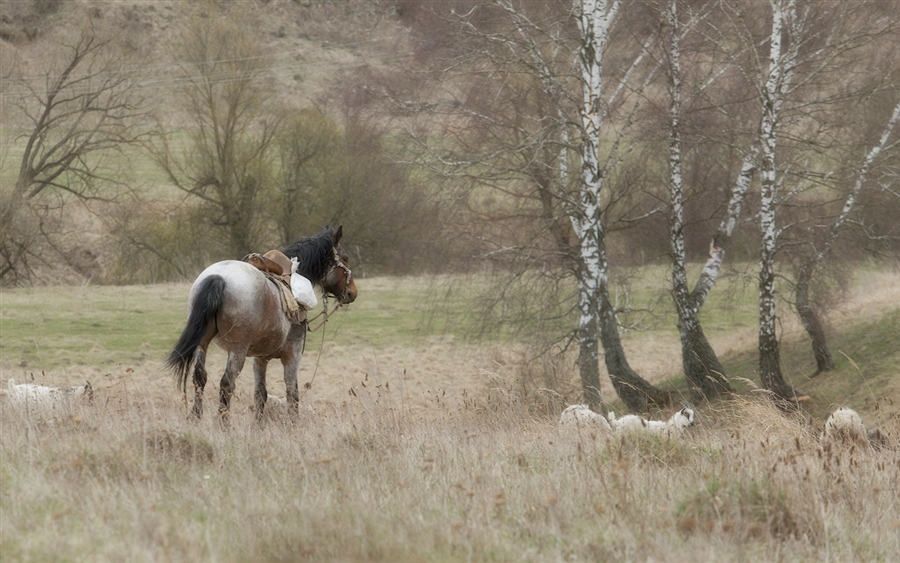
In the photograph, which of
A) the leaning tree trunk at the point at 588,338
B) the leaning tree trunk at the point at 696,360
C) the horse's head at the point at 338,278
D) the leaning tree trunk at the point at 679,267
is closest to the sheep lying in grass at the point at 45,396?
the horse's head at the point at 338,278

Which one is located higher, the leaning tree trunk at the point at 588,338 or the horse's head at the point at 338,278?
the horse's head at the point at 338,278

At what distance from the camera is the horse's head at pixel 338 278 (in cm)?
1088

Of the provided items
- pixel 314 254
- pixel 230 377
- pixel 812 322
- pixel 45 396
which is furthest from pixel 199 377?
pixel 812 322

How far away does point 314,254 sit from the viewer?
10.7 m

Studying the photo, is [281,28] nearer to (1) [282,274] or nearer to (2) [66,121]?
(2) [66,121]

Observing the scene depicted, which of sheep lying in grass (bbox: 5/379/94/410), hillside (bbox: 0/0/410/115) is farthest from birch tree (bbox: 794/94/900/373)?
hillside (bbox: 0/0/410/115)

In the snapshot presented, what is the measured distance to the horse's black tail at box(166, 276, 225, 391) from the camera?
8.62 metres

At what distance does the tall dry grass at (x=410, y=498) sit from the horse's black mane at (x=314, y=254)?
339 centimetres

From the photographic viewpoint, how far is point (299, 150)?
38.9m

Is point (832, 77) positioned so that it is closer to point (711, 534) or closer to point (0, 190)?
point (711, 534)

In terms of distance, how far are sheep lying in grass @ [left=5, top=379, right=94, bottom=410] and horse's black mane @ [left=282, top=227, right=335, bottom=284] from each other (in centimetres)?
261

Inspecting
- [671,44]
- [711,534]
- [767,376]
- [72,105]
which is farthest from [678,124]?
[72,105]

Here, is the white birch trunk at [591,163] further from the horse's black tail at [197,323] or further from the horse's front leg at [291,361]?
the horse's black tail at [197,323]

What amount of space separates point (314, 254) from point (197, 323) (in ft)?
7.34
